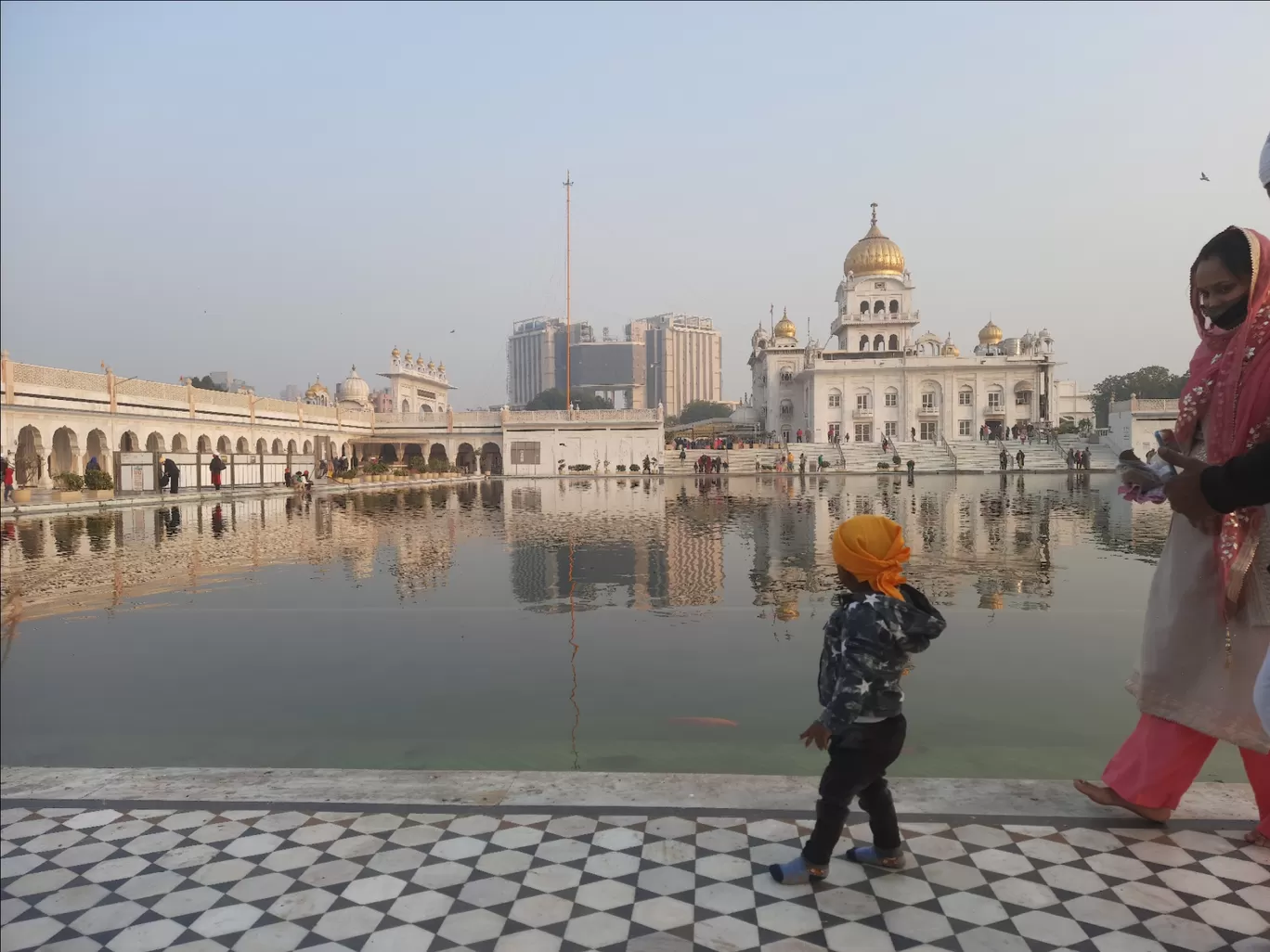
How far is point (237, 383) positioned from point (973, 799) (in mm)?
103177

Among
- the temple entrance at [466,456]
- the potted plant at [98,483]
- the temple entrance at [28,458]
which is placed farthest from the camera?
the temple entrance at [466,456]

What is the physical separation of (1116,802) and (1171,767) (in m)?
0.23

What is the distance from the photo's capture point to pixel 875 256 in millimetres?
55062

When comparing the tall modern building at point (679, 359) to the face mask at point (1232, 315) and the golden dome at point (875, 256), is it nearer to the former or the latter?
the golden dome at point (875, 256)

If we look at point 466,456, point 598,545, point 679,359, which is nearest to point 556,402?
point 679,359

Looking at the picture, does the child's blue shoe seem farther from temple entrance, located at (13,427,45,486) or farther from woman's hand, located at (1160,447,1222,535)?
temple entrance, located at (13,427,45,486)

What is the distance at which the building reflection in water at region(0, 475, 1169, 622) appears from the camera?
7.96 metres

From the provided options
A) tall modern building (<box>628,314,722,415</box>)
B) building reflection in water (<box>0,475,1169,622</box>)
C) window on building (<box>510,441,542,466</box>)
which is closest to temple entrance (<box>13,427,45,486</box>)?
building reflection in water (<box>0,475,1169,622</box>)

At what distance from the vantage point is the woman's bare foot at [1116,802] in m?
2.78

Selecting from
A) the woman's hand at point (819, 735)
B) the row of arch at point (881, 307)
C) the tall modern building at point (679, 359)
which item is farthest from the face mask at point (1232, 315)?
the tall modern building at point (679, 359)

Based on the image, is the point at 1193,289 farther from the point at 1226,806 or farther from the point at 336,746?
A: the point at 336,746

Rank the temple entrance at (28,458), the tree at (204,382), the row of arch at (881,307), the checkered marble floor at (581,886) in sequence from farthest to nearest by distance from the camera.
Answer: the tree at (204,382), the row of arch at (881,307), the temple entrance at (28,458), the checkered marble floor at (581,886)

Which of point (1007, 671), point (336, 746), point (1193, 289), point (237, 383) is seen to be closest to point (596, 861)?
point (336, 746)

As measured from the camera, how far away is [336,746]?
3.93 m
